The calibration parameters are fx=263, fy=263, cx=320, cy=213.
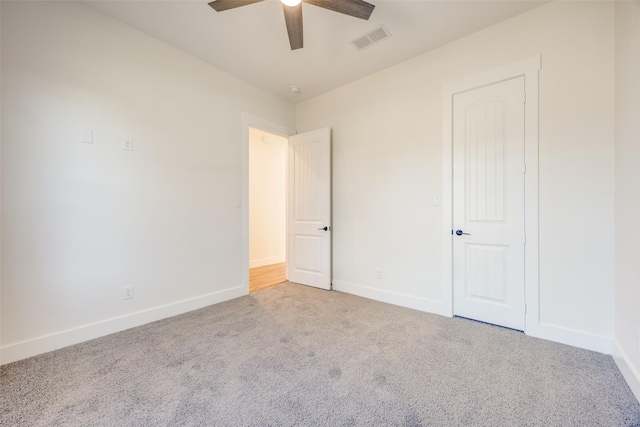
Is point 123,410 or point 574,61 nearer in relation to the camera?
point 123,410

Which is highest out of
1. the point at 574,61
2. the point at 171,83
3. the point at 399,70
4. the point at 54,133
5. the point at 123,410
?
the point at 399,70

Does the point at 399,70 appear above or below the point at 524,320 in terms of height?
above

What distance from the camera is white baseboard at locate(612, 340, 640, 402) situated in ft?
5.04

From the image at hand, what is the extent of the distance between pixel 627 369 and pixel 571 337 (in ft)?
1.50

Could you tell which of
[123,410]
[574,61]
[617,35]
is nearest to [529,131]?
[574,61]

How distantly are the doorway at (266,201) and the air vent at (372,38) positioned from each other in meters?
2.74

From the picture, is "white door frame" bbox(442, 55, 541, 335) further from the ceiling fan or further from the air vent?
the ceiling fan

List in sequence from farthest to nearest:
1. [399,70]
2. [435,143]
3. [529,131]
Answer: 1. [399,70]
2. [435,143]
3. [529,131]

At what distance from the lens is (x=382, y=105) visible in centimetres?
325

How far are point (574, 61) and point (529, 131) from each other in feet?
1.89

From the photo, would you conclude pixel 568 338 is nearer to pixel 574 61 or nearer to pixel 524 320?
pixel 524 320

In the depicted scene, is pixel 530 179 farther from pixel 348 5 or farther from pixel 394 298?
pixel 348 5

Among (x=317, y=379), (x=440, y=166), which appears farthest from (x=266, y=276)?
(x=440, y=166)

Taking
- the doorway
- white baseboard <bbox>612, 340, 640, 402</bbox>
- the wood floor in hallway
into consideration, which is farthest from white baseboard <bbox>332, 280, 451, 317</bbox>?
the doorway
